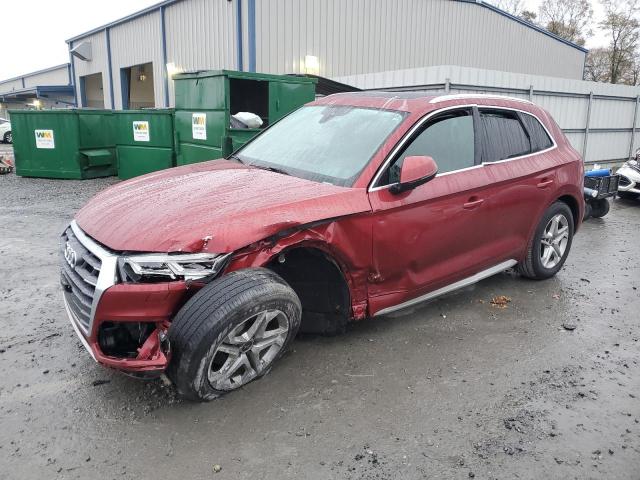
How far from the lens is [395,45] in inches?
690

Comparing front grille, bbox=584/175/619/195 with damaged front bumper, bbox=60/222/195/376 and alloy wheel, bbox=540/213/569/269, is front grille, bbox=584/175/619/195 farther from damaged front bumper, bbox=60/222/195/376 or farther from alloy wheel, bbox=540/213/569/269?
damaged front bumper, bbox=60/222/195/376

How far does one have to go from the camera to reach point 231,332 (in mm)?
2736

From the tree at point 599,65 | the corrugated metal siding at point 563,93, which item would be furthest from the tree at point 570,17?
the corrugated metal siding at point 563,93

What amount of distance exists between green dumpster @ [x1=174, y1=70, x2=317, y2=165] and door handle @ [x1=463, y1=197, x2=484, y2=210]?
5033 mm

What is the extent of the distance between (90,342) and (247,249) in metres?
0.95

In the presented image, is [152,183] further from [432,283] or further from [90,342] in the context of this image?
[432,283]

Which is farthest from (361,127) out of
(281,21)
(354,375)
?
(281,21)

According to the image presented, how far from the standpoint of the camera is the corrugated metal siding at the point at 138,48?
19297 mm

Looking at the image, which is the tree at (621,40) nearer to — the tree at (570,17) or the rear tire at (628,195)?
the tree at (570,17)

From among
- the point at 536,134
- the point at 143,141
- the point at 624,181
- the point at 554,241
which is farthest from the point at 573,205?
the point at 143,141

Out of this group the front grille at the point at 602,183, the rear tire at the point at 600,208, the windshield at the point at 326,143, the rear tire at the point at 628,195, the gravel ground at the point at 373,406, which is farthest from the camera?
the rear tire at the point at 628,195

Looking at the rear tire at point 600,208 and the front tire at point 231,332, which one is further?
the rear tire at point 600,208

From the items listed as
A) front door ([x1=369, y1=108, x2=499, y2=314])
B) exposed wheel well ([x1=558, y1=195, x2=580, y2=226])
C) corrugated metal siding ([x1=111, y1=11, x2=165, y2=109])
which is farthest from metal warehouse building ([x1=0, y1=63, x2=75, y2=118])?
front door ([x1=369, y1=108, x2=499, y2=314])

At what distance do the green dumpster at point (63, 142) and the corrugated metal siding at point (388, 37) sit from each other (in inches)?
196
